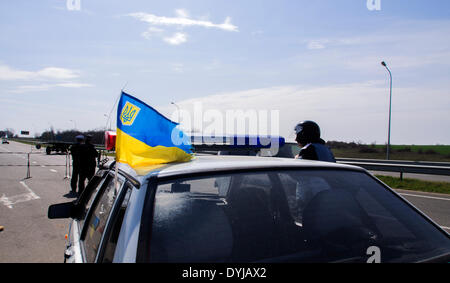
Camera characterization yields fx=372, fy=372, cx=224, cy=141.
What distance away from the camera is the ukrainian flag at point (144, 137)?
2068 mm

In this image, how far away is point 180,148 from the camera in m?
2.41

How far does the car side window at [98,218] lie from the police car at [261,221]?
0.05 feet

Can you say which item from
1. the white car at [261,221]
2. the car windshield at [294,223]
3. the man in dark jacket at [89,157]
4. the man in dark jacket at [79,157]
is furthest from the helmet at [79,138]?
the car windshield at [294,223]

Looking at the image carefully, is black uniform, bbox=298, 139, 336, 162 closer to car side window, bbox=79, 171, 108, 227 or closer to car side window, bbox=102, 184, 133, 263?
car side window, bbox=79, 171, 108, 227

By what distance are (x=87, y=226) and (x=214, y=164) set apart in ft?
4.08

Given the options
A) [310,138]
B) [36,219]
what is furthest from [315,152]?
[36,219]

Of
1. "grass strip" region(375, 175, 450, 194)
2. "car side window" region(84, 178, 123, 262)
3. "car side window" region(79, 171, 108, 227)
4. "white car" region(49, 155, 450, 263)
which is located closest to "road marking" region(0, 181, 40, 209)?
"car side window" region(79, 171, 108, 227)

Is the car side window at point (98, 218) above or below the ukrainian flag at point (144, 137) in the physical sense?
below

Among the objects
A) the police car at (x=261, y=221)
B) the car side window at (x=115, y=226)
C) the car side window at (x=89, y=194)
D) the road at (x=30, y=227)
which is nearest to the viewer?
the police car at (x=261, y=221)

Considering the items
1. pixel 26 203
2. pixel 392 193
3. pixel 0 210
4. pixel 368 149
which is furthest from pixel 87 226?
pixel 368 149

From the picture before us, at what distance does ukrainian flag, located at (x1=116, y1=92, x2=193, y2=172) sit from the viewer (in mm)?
2068

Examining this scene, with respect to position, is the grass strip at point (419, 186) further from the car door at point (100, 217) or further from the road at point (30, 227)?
the car door at point (100, 217)

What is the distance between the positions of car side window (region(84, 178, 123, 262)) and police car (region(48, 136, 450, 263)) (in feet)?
0.05
